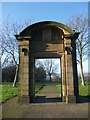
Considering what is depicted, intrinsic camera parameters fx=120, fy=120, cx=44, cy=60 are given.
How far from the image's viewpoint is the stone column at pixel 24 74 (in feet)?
27.7

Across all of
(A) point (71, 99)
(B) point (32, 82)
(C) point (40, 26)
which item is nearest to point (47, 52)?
(C) point (40, 26)

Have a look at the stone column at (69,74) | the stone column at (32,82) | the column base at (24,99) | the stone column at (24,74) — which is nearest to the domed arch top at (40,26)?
the stone column at (24,74)

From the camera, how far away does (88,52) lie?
24.5 meters

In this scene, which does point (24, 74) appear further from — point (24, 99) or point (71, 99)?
point (71, 99)

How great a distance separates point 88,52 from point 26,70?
18.9 m

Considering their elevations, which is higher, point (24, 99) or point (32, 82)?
point (32, 82)

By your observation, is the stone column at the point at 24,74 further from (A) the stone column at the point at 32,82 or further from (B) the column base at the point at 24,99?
(A) the stone column at the point at 32,82

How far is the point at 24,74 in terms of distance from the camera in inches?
341

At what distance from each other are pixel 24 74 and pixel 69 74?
10.6ft

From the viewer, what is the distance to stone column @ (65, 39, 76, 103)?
824 centimetres

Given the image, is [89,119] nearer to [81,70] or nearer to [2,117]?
[2,117]

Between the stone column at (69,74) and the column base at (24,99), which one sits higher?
the stone column at (69,74)

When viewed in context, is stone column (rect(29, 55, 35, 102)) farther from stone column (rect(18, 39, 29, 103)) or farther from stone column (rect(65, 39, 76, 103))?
stone column (rect(65, 39, 76, 103))

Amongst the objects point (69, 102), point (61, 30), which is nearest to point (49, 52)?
point (61, 30)
